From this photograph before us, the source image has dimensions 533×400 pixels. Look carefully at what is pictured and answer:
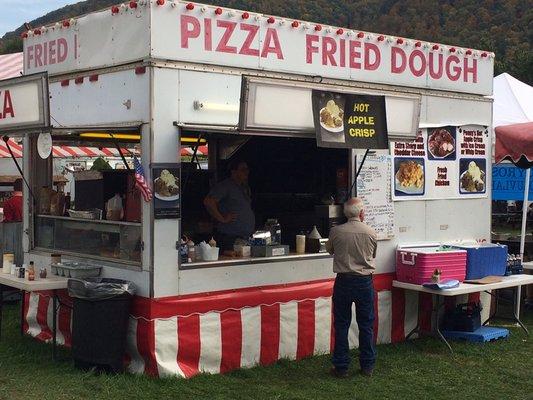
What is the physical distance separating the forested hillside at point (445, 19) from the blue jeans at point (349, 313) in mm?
33645

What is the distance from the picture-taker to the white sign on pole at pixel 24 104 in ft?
20.6

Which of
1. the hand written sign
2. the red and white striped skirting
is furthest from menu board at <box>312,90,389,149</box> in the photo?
the red and white striped skirting

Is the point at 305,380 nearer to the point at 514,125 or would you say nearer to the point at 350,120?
the point at 350,120

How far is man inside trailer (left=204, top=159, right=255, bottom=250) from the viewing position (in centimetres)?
756

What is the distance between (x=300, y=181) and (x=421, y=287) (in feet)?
9.81

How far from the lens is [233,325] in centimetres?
675

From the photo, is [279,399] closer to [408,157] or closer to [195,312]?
[195,312]

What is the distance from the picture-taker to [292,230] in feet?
30.6

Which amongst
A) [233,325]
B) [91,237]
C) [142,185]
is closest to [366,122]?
[142,185]

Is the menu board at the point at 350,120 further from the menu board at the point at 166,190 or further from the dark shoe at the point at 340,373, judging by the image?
the dark shoe at the point at 340,373

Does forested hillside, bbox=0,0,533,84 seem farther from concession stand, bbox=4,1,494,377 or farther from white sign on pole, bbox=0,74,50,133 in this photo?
white sign on pole, bbox=0,74,50,133

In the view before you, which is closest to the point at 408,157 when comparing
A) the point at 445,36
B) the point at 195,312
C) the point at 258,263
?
the point at 258,263

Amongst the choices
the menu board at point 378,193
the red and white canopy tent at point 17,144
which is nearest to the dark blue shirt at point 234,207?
the menu board at point 378,193

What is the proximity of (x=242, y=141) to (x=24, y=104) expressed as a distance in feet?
9.53
